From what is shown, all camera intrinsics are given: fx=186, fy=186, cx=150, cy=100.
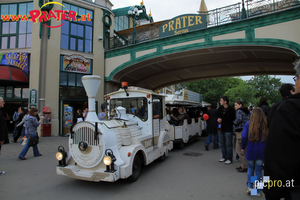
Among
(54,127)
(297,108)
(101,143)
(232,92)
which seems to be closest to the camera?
(297,108)

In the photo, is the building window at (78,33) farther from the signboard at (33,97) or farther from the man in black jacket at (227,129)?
the man in black jacket at (227,129)

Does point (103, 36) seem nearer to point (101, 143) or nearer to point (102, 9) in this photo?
point (102, 9)

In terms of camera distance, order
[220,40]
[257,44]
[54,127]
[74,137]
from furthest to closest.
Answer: [54,127], [220,40], [257,44], [74,137]

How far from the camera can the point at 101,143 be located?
3.93 meters

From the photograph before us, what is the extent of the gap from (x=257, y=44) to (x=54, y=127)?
12.9 meters

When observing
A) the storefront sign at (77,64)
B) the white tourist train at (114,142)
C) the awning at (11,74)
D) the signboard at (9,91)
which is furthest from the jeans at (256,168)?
the signboard at (9,91)

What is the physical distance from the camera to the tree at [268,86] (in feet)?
124

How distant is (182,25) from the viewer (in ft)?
38.7

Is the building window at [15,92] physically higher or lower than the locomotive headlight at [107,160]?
higher

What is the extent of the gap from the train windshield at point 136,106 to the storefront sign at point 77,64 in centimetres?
884

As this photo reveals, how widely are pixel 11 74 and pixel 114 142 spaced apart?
10947mm

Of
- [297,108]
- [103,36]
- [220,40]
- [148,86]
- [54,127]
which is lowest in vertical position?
[54,127]

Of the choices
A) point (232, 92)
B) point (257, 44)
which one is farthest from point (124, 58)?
point (232, 92)

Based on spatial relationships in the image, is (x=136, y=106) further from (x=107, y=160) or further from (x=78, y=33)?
(x=78, y=33)
